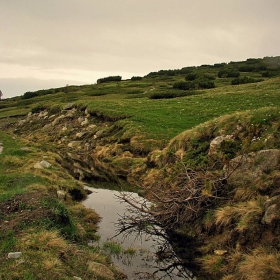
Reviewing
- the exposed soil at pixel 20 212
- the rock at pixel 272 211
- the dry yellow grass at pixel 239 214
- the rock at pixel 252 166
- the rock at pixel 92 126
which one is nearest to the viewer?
the rock at pixel 272 211

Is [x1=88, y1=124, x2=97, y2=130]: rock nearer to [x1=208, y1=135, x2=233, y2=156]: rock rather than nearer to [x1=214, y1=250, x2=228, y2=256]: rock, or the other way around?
[x1=208, y1=135, x2=233, y2=156]: rock

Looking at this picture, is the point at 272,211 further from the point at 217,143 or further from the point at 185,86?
the point at 185,86

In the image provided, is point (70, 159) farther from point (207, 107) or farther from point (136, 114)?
point (207, 107)

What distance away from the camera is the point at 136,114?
4578 cm

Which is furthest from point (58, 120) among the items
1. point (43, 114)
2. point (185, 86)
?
point (185, 86)

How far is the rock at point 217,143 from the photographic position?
21578 millimetres

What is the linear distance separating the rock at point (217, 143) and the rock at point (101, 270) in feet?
38.1

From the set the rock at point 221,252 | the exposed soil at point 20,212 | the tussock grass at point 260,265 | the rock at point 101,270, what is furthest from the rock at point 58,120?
the tussock grass at point 260,265

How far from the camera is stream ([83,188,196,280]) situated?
43.8 ft

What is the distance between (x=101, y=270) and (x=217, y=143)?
1268cm

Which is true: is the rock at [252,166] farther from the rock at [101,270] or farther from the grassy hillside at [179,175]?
the rock at [101,270]

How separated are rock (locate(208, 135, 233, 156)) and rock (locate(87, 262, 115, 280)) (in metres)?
11.6

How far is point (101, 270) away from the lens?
1222 cm

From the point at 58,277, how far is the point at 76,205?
10.2 meters
